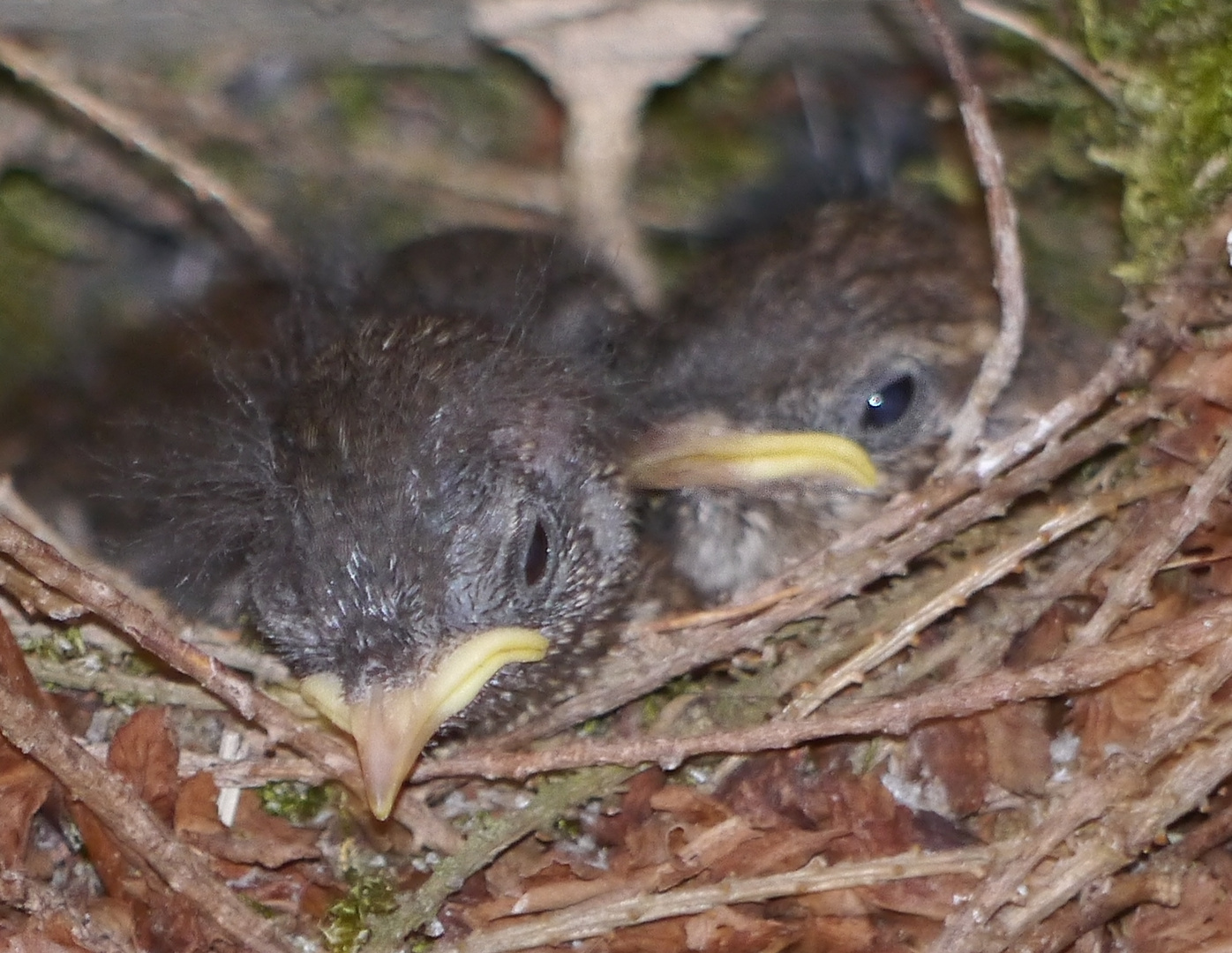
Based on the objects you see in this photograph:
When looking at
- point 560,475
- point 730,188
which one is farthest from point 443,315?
point 730,188

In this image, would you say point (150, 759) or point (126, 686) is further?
point (126, 686)

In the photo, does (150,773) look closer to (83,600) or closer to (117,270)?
(83,600)

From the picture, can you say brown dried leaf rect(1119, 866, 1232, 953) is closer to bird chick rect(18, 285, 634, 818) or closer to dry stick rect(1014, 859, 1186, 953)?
dry stick rect(1014, 859, 1186, 953)

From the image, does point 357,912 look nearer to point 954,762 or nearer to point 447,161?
point 954,762

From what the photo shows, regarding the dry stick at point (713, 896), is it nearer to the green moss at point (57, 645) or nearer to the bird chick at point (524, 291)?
the green moss at point (57, 645)

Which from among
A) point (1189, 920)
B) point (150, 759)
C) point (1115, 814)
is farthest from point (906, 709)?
point (150, 759)

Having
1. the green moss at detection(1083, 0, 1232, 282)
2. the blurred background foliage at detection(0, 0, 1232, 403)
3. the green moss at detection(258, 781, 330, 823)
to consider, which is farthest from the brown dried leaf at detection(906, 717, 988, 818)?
the blurred background foliage at detection(0, 0, 1232, 403)
